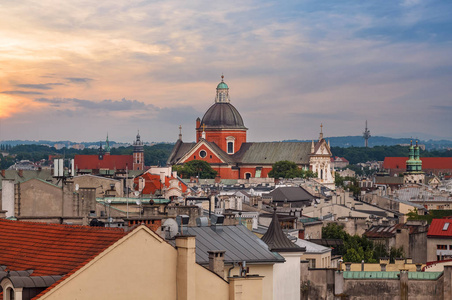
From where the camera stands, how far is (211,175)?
186 metres

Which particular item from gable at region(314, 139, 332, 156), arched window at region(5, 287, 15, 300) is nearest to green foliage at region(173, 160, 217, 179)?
gable at region(314, 139, 332, 156)

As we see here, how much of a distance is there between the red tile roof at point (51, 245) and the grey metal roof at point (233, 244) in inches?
161

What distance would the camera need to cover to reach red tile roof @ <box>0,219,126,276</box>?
20.7 m

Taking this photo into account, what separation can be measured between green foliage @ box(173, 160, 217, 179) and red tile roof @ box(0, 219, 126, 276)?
155 m

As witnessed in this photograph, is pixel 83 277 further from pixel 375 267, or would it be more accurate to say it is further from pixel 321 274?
pixel 375 267

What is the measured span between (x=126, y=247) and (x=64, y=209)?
1790 cm

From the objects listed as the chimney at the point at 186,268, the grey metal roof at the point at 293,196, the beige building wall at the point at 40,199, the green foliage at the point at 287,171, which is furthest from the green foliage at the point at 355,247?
the green foliage at the point at 287,171

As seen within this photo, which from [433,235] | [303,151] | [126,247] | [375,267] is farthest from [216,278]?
[303,151]

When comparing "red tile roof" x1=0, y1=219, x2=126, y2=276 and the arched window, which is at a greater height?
"red tile roof" x1=0, y1=219, x2=126, y2=276

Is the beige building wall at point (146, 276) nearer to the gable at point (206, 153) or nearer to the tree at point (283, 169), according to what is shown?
the tree at point (283, 169)

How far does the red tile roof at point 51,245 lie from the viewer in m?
20.7

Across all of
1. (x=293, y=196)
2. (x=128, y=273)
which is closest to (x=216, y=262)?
(x=128, y=273)

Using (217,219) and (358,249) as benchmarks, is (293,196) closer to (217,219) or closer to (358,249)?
(358,249)

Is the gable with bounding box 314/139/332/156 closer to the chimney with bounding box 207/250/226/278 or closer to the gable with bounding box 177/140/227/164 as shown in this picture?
the gable with bounding box 177/140/227/164
